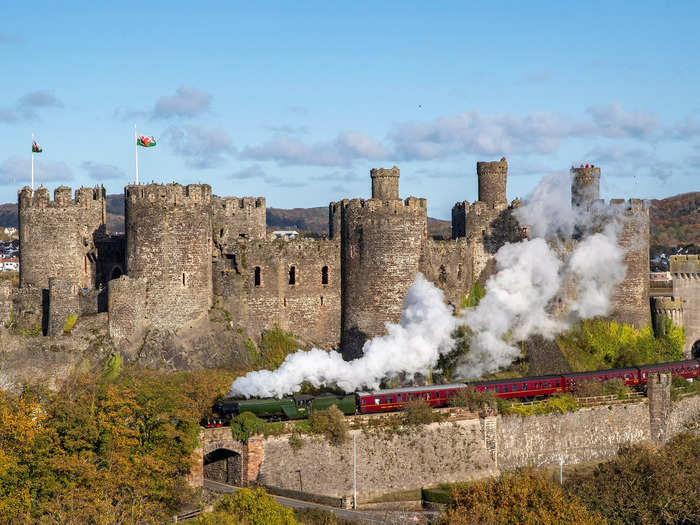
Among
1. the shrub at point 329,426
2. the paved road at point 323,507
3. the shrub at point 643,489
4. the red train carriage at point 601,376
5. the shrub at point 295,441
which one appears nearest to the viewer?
the shrub at point 643,489

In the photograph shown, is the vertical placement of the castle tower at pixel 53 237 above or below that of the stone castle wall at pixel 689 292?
above

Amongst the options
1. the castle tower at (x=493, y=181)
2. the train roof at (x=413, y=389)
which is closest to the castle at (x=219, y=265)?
the castle tower at (x=493, y=181)

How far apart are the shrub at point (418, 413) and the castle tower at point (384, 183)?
16.8 meters

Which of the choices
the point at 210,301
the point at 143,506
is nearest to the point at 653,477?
the point at 143,506

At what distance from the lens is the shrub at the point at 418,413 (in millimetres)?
54594

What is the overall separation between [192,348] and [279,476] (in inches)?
475

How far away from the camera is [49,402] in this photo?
49.4 metres

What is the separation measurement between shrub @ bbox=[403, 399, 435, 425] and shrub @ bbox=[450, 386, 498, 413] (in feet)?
6.27

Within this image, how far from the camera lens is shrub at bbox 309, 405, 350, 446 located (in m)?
52.2

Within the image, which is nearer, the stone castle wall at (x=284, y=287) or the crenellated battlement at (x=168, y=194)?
the crenellated battlement at (x=168, y=194)

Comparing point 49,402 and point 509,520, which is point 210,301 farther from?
point 509,520

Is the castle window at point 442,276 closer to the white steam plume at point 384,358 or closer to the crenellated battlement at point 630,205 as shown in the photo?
the white steam plume at point 384,358

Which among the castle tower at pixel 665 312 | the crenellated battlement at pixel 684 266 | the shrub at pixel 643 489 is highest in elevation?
the crenellated battlement at pixel 684 266

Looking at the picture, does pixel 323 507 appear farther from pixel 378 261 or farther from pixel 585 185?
pixel 585 185
